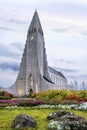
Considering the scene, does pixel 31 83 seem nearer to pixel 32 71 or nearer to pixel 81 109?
pixel 32 71

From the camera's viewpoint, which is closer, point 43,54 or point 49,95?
point 49,95

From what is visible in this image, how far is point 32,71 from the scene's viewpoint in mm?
127875

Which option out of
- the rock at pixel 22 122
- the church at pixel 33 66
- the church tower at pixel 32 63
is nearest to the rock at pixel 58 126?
the rock at pixel 22 122

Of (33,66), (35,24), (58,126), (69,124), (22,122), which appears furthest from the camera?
(35,24)

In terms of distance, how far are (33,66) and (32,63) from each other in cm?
111

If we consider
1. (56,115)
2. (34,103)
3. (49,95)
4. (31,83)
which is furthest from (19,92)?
(56,115)

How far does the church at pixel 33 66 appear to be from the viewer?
4961 inches

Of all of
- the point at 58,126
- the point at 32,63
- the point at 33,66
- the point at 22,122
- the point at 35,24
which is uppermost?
the point at 35,24

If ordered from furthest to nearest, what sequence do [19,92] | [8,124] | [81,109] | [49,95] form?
[19,92] < [49,95] < [81,109] < [8,124]

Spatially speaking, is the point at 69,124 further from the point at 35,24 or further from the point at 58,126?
the point at 35,24

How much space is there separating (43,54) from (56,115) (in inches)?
4583

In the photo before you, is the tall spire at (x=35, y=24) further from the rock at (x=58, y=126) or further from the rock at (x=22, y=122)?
the rock at (x=58, y=126)

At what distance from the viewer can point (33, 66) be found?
5044 inches

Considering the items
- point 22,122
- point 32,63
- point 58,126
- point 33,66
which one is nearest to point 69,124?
point 58,126
